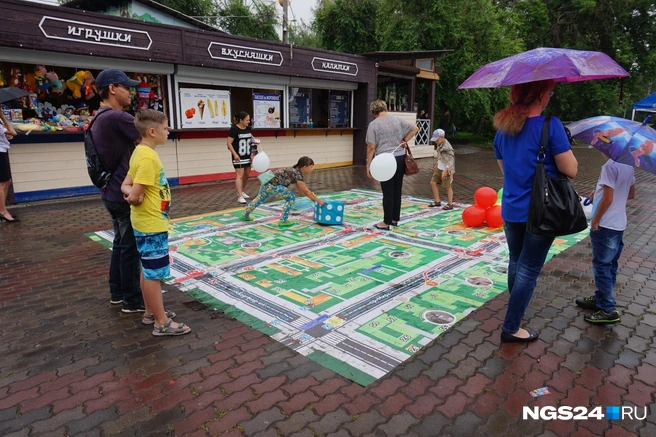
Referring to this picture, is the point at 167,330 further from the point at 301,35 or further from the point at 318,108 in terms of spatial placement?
the point at 301,35

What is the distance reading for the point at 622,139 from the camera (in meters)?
2.97

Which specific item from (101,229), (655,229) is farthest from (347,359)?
(655,229)

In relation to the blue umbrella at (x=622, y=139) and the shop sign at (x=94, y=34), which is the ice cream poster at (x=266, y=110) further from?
the blue umbrella at (x=622, y=139)

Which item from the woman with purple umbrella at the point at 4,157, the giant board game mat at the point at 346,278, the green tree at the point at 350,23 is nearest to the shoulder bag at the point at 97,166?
the giant board game mat at the point at 346,278

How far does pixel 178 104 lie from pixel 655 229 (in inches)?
393

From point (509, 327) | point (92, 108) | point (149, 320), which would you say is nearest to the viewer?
point (509, 327)

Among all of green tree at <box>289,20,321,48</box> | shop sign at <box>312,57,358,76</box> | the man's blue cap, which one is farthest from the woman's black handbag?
green tree at <box>289,20,321,48</box>

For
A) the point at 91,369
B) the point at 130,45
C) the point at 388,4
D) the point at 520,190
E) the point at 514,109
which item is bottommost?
the point at 91,369

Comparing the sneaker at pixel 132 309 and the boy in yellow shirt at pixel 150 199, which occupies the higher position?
the boy in yellow shirt at pixel 150 199

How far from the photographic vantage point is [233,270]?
4.78m

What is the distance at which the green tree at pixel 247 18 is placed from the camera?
2836 cm

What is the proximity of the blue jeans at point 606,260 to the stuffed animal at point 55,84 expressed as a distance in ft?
32.2

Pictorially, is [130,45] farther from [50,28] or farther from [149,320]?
[149,320]

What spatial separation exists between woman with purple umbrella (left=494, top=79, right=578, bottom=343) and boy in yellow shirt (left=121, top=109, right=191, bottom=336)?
2.39m
